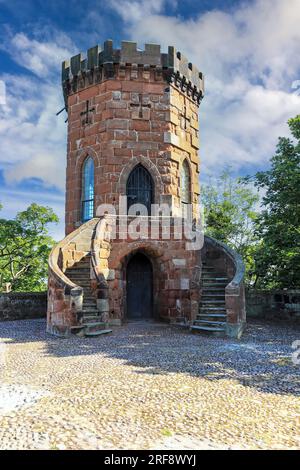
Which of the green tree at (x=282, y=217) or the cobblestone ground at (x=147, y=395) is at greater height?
the green tree at (x=282, y=217)

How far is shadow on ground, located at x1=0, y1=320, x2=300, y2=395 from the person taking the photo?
5.75 meters

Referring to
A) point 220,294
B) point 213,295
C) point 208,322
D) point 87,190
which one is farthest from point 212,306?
point 87,190

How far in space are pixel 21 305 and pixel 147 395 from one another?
1066cm

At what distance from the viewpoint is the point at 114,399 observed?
14.7 ft

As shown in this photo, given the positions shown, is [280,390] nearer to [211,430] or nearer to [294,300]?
[211,430]

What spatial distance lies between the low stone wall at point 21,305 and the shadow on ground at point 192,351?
8.61ft

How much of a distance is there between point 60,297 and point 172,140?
728cm

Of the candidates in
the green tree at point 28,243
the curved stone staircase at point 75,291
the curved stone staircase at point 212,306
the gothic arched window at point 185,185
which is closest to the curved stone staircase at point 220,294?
the curved stone staircase at point 212,306

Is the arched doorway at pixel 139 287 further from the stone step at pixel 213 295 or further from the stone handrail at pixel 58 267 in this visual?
the stone step at pixel 213 295

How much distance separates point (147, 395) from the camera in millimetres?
4641

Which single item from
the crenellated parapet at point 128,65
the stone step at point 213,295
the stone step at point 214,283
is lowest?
the stone step at point 213,295

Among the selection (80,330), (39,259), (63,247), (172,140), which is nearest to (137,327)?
(80,330)

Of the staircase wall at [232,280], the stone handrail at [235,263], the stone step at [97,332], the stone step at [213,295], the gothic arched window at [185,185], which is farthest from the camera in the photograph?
the gothic arched window at [185,185]

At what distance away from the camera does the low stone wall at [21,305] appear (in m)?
13.7
